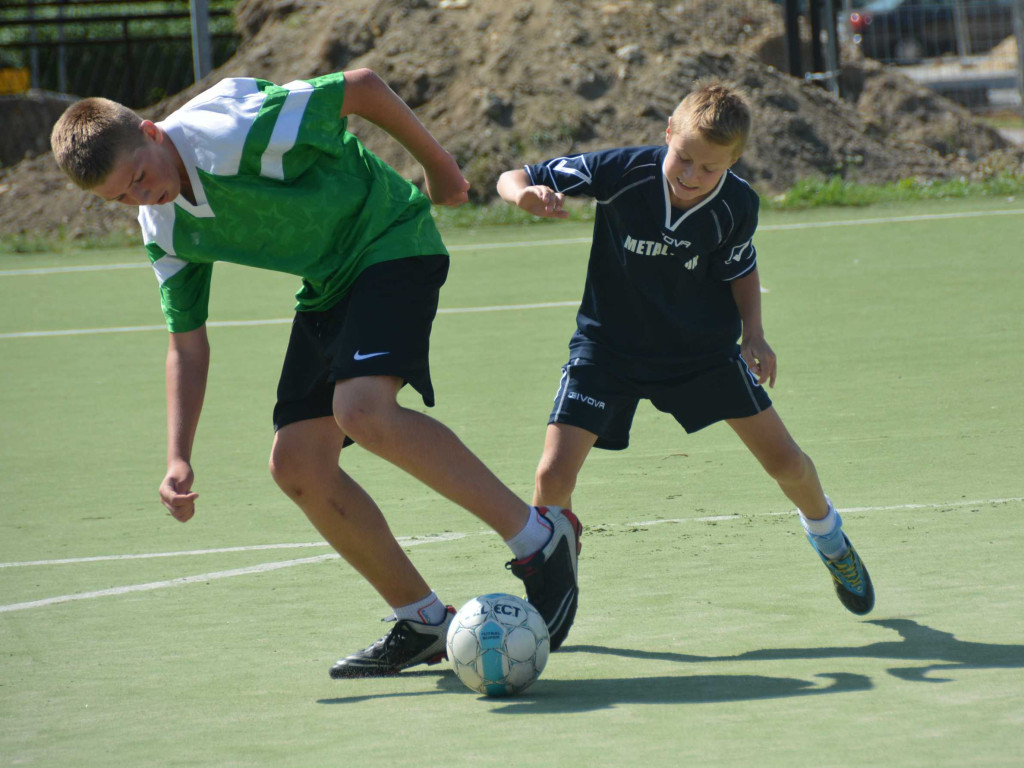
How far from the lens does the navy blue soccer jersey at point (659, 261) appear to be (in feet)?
14.9

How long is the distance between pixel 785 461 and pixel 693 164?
0.92 metres

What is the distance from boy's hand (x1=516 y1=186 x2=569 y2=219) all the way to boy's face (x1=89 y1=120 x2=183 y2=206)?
1009 millimetres

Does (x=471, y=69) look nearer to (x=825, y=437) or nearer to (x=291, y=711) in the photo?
(x=825, y=437)

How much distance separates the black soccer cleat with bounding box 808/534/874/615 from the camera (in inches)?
170

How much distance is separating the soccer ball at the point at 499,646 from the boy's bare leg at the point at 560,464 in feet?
1.81

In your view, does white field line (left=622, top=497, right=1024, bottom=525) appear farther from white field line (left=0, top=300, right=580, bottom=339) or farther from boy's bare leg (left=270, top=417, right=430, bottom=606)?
white field line (left=0, top=300, right=580, bottom=339)

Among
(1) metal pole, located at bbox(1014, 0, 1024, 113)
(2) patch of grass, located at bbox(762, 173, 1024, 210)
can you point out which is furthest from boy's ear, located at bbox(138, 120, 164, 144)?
(1) metal pole, located at bbox(1014, 0, 1024, 113)

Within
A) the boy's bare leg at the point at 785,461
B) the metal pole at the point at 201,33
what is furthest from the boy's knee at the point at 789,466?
the metal pole at the point at 201,33

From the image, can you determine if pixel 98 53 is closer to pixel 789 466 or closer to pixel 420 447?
pixel 789 466

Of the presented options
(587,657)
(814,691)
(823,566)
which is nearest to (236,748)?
(587,657)

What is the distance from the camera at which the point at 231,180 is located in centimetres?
392

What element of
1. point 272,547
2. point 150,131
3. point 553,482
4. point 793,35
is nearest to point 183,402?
point 150,131

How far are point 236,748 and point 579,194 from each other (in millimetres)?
1970

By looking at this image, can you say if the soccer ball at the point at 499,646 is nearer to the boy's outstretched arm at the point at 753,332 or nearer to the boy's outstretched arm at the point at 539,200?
the boy's outstretched arm at the point at 753,332
